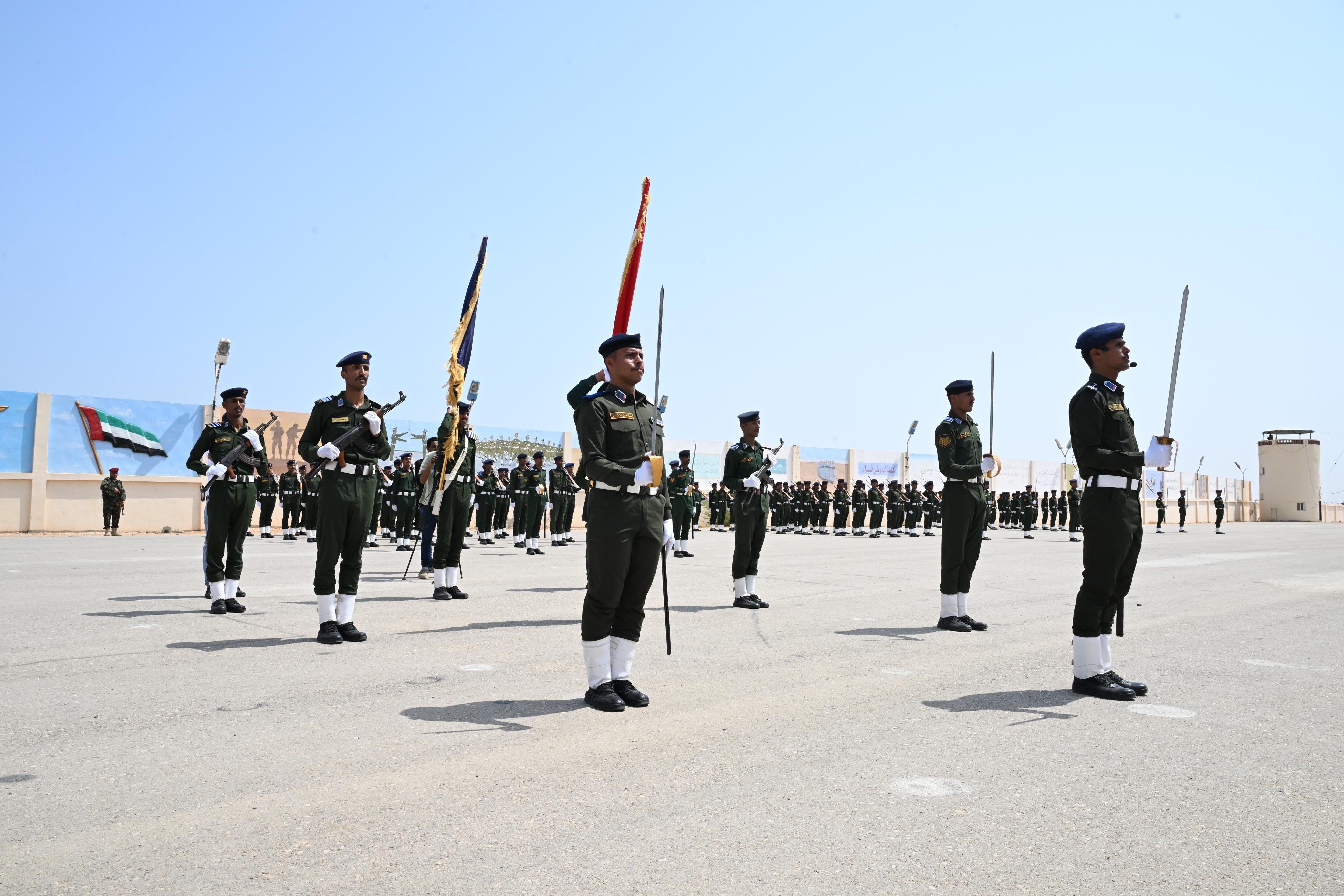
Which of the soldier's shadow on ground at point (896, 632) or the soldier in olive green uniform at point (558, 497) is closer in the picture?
the soldier's shadow on ground at point (896, 632)

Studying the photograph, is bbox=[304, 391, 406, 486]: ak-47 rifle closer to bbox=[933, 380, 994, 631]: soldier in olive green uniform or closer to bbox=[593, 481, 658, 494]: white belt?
bbox=[593, 481, 658, 494]: white belt

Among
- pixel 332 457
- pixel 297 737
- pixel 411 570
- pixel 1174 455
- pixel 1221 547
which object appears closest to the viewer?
pixel 297 737

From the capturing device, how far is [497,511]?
27469mm

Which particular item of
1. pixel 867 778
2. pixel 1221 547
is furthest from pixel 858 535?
pixel 867 778

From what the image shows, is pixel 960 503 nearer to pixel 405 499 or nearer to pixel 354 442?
pixel 354 442

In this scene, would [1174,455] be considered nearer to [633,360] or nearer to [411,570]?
[633,360]

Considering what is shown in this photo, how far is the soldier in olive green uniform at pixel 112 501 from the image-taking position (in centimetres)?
2505

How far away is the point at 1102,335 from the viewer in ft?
20.4

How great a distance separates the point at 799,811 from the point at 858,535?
3392 centimetres

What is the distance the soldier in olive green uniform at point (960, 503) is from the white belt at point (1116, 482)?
103 inches

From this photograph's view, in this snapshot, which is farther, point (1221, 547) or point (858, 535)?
point (858, 535)

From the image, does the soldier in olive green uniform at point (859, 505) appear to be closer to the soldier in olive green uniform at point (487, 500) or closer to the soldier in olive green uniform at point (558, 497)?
the soldier in olive green uniform at point (558, 497)

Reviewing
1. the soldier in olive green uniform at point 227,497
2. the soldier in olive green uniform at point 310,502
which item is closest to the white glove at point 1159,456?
the soldier in olive green uniform at point 227,497

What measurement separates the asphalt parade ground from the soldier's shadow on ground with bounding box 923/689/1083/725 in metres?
0.04
